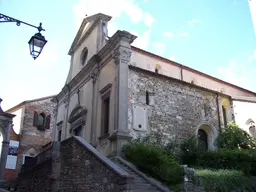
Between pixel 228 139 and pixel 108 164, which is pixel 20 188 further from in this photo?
pixel 228 139

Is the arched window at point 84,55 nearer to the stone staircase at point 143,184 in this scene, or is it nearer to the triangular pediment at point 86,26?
the triangular pediment at point 86,26

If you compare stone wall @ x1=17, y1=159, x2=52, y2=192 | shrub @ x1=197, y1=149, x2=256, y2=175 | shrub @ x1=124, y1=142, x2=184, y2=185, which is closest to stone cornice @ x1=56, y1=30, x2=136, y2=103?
shrub @ x1=124, y1=142, x2=184, y2=185

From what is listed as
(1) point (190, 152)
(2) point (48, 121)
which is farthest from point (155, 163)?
(2) point (48, 121)

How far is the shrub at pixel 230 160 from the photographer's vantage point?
13.1m

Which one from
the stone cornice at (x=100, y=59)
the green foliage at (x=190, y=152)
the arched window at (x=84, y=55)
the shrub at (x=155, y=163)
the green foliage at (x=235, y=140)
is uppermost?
Answer: the arched window at (x=84, y=55)

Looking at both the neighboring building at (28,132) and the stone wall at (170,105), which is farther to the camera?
the neighboring building at (28,132)

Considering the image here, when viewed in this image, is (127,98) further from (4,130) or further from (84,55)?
(4,130)

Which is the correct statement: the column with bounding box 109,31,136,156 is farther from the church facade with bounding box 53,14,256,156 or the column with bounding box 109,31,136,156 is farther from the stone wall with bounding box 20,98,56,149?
the stone wall with bounding box 20,98,56,149

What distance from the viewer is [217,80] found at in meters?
22.5

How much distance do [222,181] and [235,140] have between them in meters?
6.01

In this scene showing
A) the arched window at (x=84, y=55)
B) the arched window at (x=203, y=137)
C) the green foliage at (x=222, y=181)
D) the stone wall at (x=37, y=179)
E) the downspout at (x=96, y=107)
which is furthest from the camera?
the arched window at (x=84, y=55)

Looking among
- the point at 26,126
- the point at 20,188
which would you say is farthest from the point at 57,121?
the point at 20,188

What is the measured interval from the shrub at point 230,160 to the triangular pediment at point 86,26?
32.4ft

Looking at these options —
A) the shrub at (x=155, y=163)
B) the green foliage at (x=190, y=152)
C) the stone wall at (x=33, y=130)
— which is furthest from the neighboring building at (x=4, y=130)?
the green foliage at (x=190, y=152)
